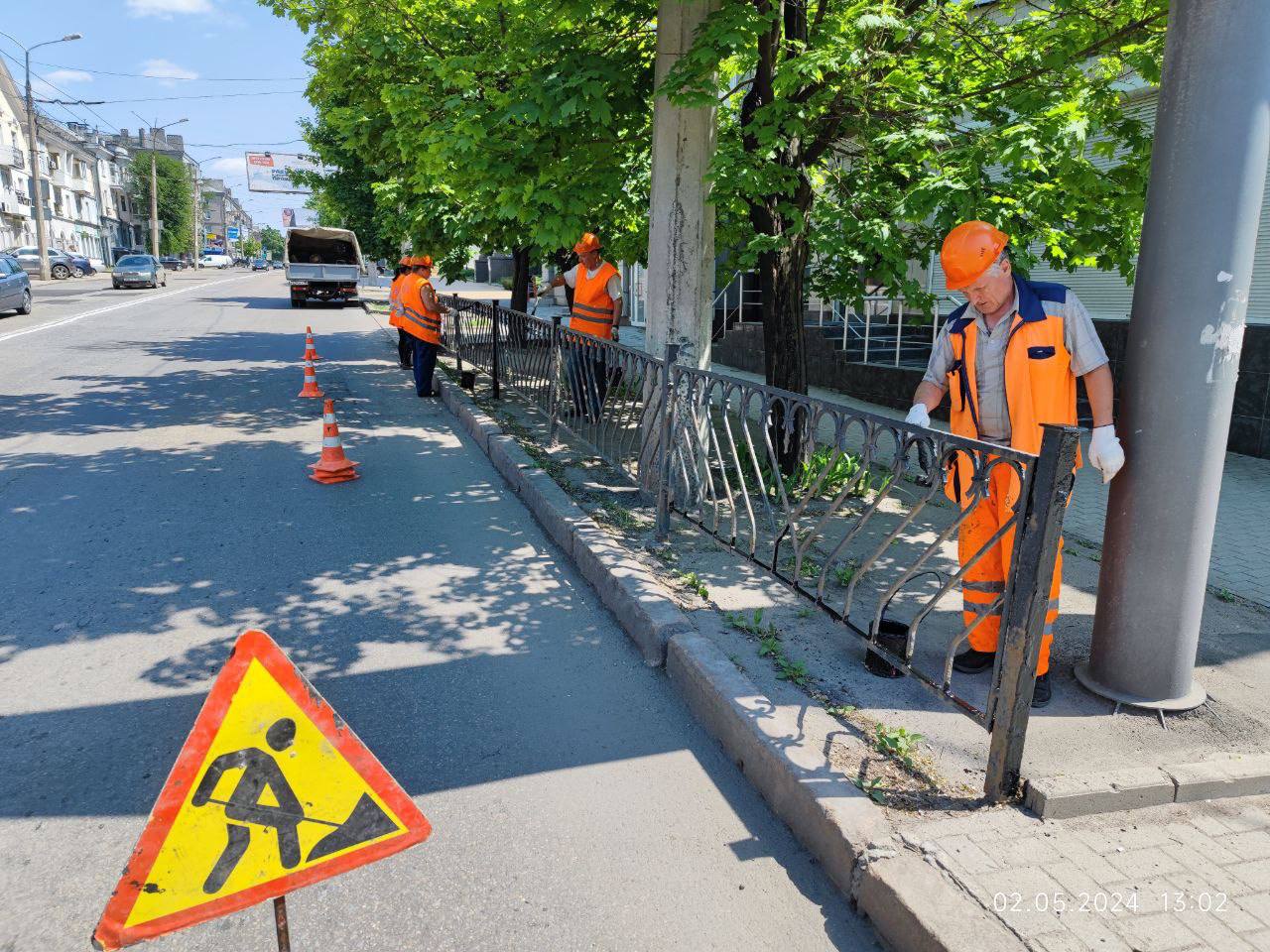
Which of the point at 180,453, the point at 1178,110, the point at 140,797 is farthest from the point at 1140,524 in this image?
the point at 180,453

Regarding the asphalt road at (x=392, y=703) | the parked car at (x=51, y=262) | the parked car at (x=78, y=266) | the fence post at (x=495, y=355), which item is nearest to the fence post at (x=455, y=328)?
the fence post at (x=495, y=355)

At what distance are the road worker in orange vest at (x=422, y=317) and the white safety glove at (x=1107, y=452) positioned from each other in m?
9.17

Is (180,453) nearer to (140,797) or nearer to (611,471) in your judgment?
(611,471)

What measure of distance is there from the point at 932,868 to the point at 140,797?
258cm

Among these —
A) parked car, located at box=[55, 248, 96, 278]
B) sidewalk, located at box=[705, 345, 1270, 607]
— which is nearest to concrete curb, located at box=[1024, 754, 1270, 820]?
sidewalk, located at box=[705, 345, 1270, 607]

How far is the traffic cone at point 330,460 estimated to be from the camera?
7.30 m

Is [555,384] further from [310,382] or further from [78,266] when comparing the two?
[78,266]

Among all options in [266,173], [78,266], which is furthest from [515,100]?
[266,173]

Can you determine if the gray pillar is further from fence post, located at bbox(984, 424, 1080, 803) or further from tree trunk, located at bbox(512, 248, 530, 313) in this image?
tree trunk, located at bbox(512, 248, 530, 313)

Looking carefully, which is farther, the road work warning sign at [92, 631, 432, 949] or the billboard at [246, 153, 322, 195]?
the billboard at [246, 153, 322, 195]

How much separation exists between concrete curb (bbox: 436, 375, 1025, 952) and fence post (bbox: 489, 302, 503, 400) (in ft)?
18.8

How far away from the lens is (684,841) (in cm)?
288

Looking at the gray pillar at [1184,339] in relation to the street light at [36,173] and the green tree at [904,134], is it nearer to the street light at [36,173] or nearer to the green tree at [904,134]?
the green tree at [904,134]

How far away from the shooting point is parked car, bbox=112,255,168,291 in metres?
36.9
